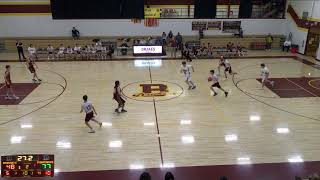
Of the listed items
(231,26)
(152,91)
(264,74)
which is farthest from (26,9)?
(264,74)

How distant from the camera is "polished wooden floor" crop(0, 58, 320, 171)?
9.68 metres

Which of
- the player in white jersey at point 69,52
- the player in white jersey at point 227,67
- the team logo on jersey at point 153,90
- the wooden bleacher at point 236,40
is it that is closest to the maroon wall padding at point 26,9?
the player in white jersey at point 69,52

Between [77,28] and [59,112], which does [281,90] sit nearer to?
[59,112]

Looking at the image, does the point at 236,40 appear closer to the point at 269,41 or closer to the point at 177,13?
the point at 269,41

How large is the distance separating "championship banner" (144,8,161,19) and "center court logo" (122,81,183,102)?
1142 cm

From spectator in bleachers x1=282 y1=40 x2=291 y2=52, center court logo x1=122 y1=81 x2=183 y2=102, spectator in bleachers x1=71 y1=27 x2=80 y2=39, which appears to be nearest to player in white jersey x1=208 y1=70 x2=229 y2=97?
center court logo x1=122 y1=81 x2=183 y2=102

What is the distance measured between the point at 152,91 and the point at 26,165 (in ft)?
33.2

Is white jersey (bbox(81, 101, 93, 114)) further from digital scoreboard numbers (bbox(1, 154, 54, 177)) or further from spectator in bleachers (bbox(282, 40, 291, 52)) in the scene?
spectator in bleachers (bbox(282, 40, 291, 52))

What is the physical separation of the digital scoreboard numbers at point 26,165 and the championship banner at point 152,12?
2235cm

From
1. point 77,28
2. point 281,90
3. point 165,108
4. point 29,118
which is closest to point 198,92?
point 165,108

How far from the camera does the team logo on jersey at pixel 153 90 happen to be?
1560 cm

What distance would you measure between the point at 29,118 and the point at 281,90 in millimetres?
12250

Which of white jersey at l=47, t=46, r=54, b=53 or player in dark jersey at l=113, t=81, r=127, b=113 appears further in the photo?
white jersey at l=47, t=46, r=54, b=53

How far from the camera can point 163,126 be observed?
11.9 metres
